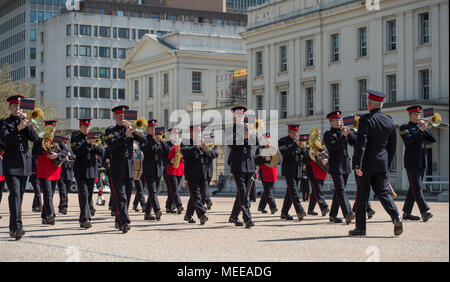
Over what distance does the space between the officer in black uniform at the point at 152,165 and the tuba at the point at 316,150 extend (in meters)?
3.22

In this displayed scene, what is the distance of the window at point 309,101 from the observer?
5844 cm

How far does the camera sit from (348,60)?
5412 centimetres

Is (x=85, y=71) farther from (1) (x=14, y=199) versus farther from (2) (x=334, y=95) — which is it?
(1) (x=14, y=199)

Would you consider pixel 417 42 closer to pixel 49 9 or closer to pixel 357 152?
pixel 357 152

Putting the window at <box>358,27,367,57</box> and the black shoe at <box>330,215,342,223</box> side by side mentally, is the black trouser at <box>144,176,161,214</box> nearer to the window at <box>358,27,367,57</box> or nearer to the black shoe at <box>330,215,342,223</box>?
the black shoe at <box>330,215,342,223</box>

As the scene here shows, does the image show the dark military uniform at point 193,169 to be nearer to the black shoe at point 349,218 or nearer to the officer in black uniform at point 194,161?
the officer in black uniform at point 194,161

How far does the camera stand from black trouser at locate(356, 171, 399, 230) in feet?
44.1

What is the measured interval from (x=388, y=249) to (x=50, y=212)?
783 centimetres

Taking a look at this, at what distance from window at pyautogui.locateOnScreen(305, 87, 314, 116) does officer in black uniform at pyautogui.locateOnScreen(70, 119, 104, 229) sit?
140ft

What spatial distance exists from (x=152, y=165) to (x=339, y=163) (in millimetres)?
4399

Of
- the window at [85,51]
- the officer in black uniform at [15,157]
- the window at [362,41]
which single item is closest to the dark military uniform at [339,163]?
the officer in black uniform at [15,157]

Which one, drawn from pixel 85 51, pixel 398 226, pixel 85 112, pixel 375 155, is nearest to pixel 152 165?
pixel 375 155

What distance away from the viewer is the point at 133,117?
1490 cm
